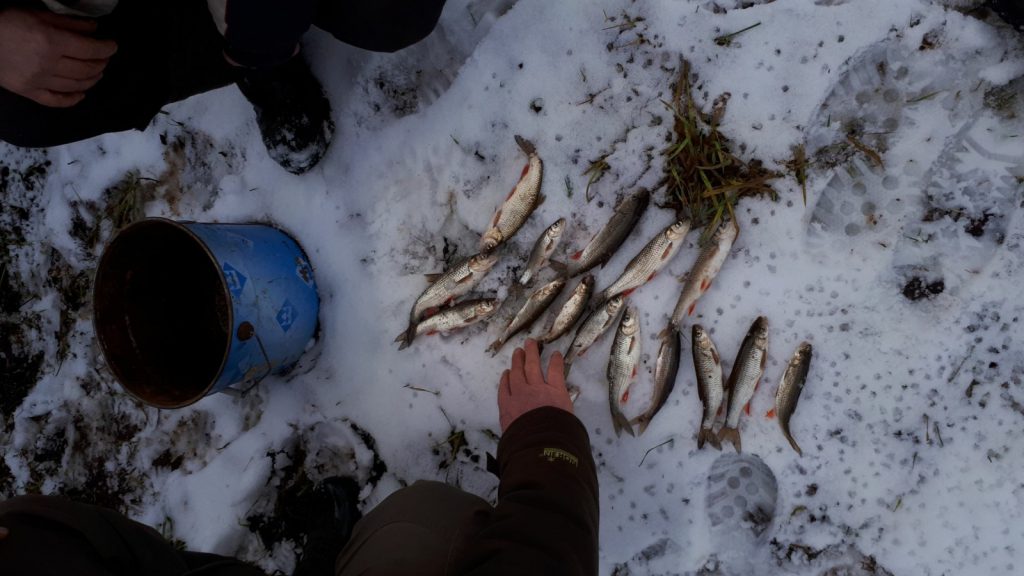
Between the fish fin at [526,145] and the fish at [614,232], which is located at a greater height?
the fish fin at [526,145]

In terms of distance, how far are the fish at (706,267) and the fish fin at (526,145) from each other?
948 millimetres

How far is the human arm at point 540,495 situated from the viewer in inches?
71.4

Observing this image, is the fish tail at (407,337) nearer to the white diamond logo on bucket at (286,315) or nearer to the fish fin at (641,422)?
the white diamond logo on bucket at (286,315)

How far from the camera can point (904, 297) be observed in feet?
8.21

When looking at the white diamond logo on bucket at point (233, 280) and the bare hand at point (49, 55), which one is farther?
the white diamond logo on bucket at point (233, 280)

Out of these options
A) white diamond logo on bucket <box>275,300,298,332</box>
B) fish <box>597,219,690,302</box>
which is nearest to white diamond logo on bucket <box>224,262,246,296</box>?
white diamond logo on bucket <box>275,300,298,332</box>

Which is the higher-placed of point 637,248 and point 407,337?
point 637,248

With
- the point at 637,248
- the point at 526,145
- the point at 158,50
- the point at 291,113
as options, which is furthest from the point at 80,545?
the point at 637,248

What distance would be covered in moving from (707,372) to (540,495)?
1.05 m

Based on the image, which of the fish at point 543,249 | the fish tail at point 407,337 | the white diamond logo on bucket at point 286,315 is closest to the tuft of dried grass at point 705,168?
the fish at point 543,249

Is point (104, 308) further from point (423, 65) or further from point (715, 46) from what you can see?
point (715, 46)

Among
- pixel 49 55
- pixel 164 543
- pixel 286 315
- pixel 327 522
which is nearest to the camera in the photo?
pixel 49 55

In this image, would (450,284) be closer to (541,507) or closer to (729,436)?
(541,507)

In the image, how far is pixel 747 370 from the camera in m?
2.54
